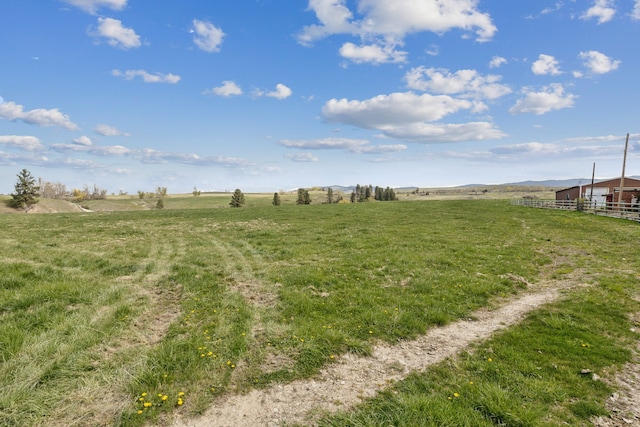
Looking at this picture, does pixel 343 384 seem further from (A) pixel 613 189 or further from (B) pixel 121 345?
(A) pixel 613 189

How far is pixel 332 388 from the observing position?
6094 mm

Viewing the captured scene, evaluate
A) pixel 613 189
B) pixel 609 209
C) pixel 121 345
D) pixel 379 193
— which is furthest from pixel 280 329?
pixel 379 193

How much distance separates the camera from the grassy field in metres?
5.42

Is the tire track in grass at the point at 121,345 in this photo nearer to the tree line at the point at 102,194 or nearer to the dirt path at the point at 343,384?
the dirt path at the point at 343,384

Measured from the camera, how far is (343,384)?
6223 mm

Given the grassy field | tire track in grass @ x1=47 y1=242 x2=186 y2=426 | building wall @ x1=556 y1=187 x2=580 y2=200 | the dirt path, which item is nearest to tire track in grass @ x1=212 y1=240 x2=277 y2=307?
the grassy field

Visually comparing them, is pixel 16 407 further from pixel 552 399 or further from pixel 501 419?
pixel 552 399

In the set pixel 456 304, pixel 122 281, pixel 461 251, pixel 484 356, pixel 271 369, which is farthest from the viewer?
pixel 461 251

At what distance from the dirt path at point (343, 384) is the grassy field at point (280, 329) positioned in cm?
27

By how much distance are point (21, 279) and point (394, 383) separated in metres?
12.4

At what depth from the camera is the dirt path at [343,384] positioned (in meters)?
5.29

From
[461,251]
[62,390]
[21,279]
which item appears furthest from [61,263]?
[461,251]

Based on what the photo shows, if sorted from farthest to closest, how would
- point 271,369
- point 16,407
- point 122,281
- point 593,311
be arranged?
point 122,281 → point 593,311 → point 271,369 → point 16,407

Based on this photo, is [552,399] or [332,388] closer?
[552,399]
